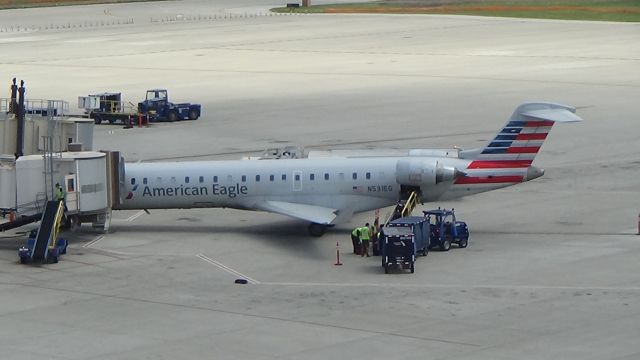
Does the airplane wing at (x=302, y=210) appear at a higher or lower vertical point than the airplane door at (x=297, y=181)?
lower

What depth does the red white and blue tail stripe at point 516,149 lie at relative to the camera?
55.4 meters

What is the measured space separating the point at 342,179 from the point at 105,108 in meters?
43.3

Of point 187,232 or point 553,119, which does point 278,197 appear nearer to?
point 187,232

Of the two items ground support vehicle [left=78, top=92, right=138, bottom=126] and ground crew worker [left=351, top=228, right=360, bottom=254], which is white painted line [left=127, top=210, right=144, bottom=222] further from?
ground support vehicle [left=78, top=92, right=138, bottom=126]

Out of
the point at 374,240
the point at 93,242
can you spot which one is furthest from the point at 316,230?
the point at 93,242

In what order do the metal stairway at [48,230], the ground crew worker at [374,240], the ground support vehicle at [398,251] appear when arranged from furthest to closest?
the ground crew worker at [374,240]
the metal stairway at [48,230]
the ground support vehicle at [398,251]

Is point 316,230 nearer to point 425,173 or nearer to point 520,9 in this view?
Result: point 425,173

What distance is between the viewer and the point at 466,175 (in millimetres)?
55062

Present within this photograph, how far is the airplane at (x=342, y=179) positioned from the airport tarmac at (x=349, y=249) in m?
1.32

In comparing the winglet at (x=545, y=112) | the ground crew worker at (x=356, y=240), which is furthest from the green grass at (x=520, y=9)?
the ground crew worker at (x=356, y=240)

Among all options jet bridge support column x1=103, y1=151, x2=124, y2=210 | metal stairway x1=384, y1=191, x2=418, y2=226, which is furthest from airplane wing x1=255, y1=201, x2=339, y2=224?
jet bridge support column x1=103, y1=151, x2=124, y2=210

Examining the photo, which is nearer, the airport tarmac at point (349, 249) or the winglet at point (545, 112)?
the airport tarmac at point (349, 249)

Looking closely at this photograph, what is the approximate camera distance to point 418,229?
50281mm

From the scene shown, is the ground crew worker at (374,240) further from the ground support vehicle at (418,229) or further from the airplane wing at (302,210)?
the airplane wing at (302,210)
